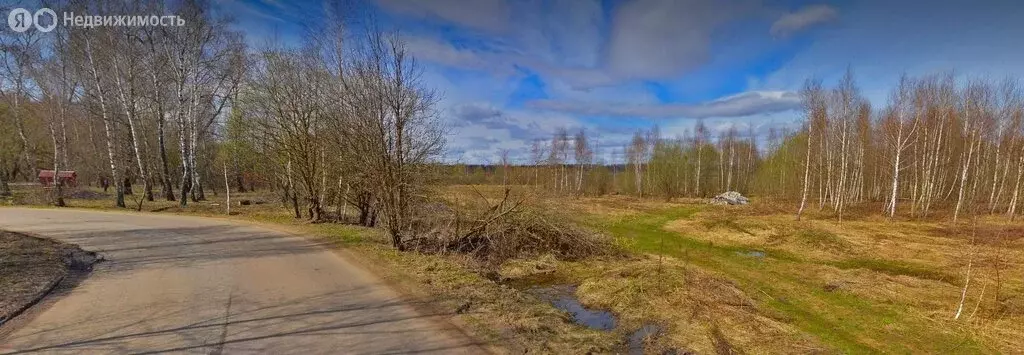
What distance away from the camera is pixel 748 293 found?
420 inches

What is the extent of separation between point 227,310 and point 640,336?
6352 mm

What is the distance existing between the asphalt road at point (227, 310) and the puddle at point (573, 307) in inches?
113

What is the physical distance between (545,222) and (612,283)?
371 centimetres

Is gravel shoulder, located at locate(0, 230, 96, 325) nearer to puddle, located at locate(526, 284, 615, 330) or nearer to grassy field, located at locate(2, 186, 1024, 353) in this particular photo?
grassy field, located at locate(2, 186, 1024, 353)

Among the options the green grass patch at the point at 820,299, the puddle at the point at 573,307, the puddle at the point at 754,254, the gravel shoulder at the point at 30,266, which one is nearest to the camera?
the gravel shoulder at the point at 30,266

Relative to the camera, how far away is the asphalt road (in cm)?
554

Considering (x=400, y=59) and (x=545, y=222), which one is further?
(x=545, y=222)

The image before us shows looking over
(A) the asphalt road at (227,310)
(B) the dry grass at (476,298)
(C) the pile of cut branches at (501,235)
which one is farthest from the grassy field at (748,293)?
(A) the asphalt road at (227,310)

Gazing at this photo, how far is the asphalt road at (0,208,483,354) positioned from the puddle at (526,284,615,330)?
9.42 feet

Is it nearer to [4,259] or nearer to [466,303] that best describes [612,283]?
[466,303]

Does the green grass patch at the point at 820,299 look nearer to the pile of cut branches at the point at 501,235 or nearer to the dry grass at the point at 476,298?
the pile of cut branches at the point at 501,235

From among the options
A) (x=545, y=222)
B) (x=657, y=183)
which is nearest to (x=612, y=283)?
(x=545, y=222)

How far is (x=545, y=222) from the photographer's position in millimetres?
13562

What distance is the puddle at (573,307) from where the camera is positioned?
8164 millimetres
